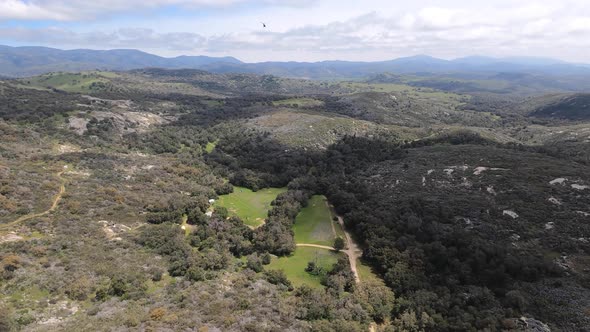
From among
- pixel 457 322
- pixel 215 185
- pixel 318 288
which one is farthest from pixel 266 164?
pixel 457 322

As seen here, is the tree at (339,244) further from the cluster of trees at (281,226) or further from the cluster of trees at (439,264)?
the cluster of trees at (281,226)

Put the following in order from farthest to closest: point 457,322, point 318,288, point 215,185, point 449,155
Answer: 1. point 449,155
2. point 215,185
3. point 318,288
4. point 457,322

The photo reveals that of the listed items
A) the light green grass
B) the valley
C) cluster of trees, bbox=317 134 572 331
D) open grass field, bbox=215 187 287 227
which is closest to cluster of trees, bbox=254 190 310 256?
the valley

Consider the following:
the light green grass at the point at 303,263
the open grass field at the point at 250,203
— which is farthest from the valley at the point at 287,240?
the open grass field at the point at 250,203

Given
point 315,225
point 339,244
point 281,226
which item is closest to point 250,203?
point 281,226

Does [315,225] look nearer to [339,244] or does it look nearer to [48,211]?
[339,244]

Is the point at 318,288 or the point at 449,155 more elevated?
the point at 449,155

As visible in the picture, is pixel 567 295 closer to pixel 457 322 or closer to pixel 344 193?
pixel 457 322
